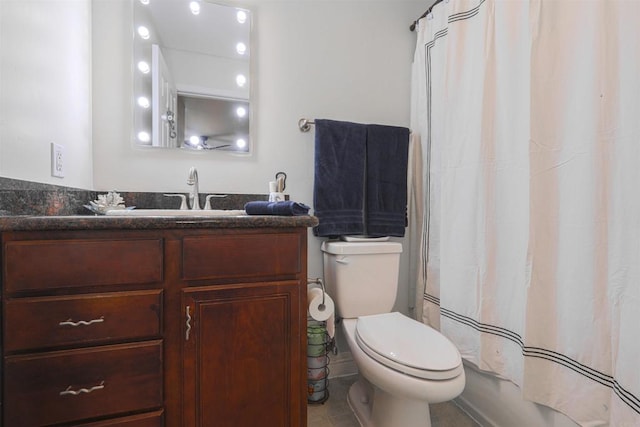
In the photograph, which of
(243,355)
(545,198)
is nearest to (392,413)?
(243,355)

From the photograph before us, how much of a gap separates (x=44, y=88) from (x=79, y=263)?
66 cm

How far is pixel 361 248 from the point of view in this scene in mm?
1532

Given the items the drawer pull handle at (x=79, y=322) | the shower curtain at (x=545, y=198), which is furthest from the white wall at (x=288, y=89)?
the drawer pull handle at (x=79, y=322)

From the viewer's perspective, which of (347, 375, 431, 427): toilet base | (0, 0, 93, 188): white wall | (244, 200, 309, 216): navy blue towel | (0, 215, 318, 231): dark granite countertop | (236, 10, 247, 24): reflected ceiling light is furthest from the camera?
(236, 10, 247, 24): reflected ceiling light

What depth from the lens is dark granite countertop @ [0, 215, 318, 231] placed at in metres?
0.75

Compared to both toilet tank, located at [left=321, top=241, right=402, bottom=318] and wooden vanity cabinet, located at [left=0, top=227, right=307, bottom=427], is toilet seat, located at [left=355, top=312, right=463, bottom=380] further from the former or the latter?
wooden vanity cabinet, located at [left=0, top=227, right=307, bottom=427]

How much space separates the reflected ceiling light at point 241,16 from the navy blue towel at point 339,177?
2.08ft

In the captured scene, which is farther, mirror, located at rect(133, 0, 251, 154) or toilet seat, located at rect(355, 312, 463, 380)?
mirror, located at rect(133, 0, 251, 154)

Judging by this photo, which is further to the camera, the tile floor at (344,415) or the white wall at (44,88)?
the tile floor at (344,415)

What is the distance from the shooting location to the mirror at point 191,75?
1.47 metres

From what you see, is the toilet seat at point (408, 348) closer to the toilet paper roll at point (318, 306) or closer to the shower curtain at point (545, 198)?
the toilet paper roll at point (318, 306)

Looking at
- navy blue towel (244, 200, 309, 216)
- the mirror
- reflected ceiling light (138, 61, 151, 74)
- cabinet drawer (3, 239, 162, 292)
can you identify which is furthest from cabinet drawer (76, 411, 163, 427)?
reflected ceiling light (138, 61, 151, 74)

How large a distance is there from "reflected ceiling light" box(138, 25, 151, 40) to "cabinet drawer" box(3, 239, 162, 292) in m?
1.13

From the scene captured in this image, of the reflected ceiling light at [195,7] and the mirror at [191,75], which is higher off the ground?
the reflected ceiling light at [195,7]
